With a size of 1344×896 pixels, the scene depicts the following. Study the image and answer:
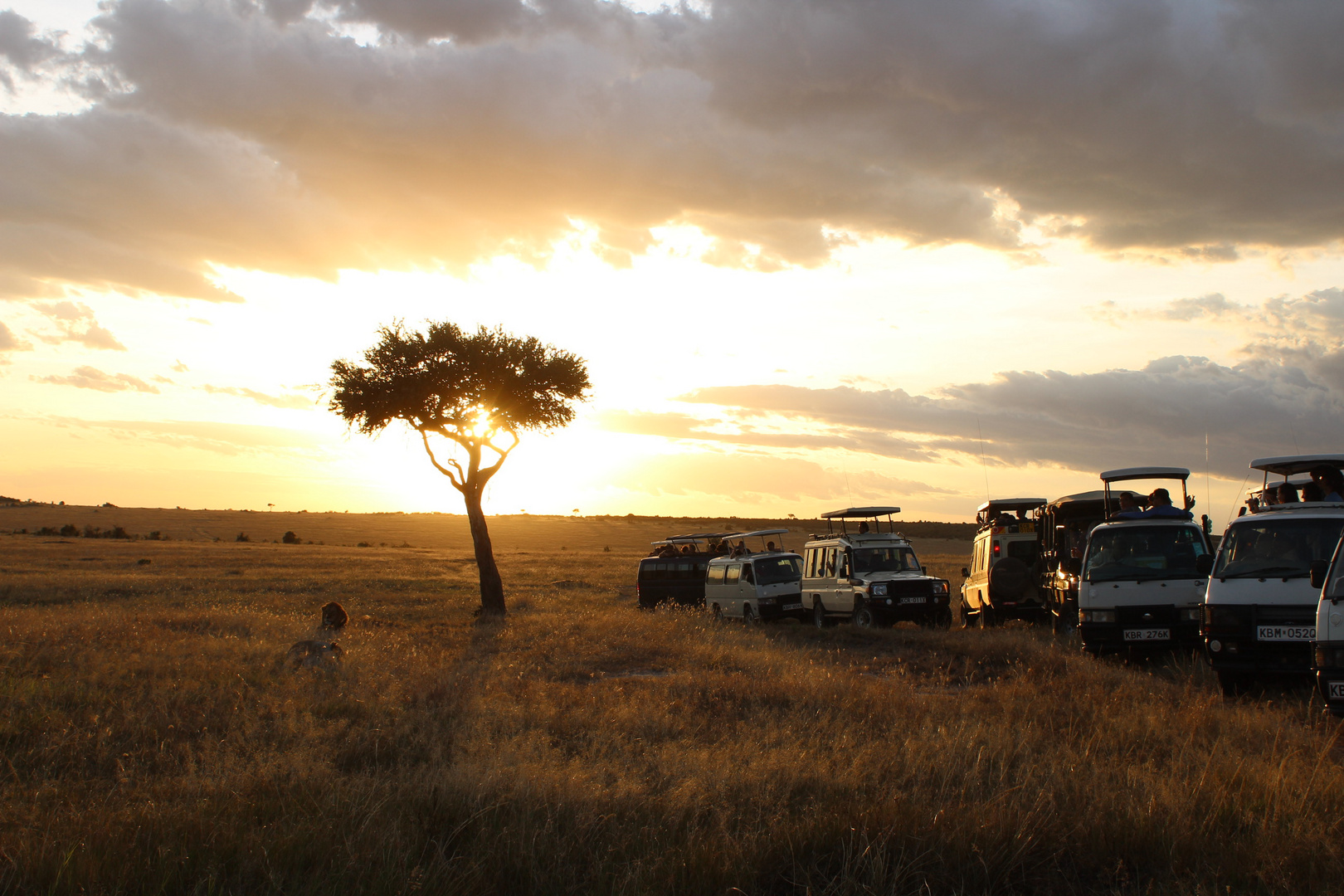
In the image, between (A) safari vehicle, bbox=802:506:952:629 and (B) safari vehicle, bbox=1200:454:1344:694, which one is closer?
(B) safari vehicle, bbox=1200:454:1344:694

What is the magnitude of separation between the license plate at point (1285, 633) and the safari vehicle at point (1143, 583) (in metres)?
3.36

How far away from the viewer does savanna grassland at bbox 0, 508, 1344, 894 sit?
5344 mm

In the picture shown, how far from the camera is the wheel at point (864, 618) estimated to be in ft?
67.1

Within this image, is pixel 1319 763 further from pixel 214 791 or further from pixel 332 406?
pixel 332 406

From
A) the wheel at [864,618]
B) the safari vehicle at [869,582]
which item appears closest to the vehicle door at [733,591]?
the safari vehicle at [869,582]

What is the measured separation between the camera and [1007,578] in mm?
19875

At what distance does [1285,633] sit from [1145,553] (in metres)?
4.07

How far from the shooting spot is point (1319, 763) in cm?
686

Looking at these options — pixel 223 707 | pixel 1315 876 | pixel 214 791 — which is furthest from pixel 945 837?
pixel 223 707

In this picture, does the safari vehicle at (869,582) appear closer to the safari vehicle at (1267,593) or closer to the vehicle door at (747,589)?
the vehicle door at (747,589)

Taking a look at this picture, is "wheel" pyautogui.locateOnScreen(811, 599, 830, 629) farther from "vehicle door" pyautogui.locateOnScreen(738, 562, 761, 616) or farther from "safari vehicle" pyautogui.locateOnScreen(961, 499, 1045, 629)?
"safari vehicle" pyautogui.locateOnScreen(961, 499, 1045, 629)

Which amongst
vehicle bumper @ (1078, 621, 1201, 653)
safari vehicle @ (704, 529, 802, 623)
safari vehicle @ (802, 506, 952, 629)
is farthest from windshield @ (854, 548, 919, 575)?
vehicle bumper @ (1078, 621, 1201, 653)

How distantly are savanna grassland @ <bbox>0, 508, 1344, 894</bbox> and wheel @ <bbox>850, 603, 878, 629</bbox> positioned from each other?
15.1 feet

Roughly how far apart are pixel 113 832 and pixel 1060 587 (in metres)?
16.1
